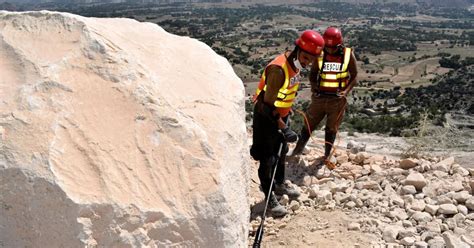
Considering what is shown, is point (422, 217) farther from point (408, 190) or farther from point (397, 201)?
point (408, 190)

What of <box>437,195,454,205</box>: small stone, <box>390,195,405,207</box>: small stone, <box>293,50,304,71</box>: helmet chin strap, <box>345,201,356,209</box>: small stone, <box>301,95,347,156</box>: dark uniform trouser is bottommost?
<box>345,201,356,209</box>: small stone

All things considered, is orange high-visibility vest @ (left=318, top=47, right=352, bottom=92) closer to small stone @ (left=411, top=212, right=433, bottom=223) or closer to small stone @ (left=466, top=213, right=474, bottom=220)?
small stone @ (left=411, top=212, right=433, bottom=223)

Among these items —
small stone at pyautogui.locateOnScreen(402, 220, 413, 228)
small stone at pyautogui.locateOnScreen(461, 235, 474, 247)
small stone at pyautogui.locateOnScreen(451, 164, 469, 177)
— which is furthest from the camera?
small stone at pyautogui.locateOnScreen(451, 164, 469, 177)

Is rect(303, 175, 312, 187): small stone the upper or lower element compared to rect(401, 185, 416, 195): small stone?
lower

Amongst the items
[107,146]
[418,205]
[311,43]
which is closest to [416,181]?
[418,205]

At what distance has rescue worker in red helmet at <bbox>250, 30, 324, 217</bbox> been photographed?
445cm

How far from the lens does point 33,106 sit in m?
3.21

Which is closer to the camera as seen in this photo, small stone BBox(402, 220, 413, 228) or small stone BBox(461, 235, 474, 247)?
small stone BBox(461, 235, 474, 247)

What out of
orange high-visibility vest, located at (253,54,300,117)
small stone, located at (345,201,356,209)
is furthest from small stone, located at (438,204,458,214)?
orange high-visibility vest, located at (253,54,300,117)

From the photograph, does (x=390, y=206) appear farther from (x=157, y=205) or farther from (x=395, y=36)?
(x=395, y=36)

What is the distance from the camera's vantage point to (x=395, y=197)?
518cm

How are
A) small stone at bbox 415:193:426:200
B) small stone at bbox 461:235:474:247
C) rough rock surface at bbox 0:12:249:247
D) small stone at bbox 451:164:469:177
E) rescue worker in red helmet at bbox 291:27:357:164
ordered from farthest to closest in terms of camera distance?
rescue worker in red helmet at bbox 291:27:357:164
small stone at bbox 451:164:469:177
small stone at bbox 415:193:426:200
small stone at bbox 461:235:474:247
rough rock surface at bbox 0:12:249:247

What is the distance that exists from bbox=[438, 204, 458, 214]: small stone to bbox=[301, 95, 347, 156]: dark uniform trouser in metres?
1.78

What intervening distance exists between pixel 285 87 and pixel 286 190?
1376mm
